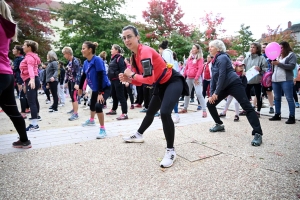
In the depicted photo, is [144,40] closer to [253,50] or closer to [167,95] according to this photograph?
[253,50]

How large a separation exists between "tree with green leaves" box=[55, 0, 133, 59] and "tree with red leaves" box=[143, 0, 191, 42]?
2.86m

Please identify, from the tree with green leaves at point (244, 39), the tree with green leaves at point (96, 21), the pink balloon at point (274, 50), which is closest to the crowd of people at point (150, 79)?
the pink balloon at point (274, 50)

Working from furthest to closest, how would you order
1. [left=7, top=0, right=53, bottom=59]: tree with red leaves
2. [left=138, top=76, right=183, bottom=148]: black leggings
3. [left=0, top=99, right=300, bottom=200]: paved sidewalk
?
[left=7, top=0, right=53, bottom=59]: tree with red leaves < [left=138, top=76, right=183, bottom=148]: black leggings < [left=0, top=99, right=300, bottom=200]: paved sidewalk

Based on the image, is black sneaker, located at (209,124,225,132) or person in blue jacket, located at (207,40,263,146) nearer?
person in blue jacket, located at (207,40,263,146)

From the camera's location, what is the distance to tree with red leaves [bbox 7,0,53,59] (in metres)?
15.1

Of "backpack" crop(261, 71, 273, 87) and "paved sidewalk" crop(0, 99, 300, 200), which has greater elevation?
"backpack" crop(261, 71, 273, 87)

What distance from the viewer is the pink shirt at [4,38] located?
2.82m

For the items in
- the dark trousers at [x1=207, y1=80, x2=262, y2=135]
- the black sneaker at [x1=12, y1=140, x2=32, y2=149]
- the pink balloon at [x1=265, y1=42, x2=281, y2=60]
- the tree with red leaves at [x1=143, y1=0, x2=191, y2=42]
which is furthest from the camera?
the tree with red leaves at [x1=143, y1=0, x2=191, y2=42]

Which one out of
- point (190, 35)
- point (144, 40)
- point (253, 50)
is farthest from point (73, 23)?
point (253, 50)

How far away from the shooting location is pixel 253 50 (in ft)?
19.2

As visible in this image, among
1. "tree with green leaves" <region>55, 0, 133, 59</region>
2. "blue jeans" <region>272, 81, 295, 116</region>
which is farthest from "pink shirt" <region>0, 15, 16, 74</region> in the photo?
"tree with green leaves" <region>55, 0, 133, 59</region>

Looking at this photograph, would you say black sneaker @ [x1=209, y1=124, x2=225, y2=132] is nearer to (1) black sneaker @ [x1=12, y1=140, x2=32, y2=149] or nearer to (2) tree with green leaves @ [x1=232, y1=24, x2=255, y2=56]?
(1) black sneaker @ [x1=12, y1=140, x2=32, y2=149]

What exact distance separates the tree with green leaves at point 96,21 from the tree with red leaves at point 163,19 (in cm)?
286

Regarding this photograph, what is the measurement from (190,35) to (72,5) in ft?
39.7
